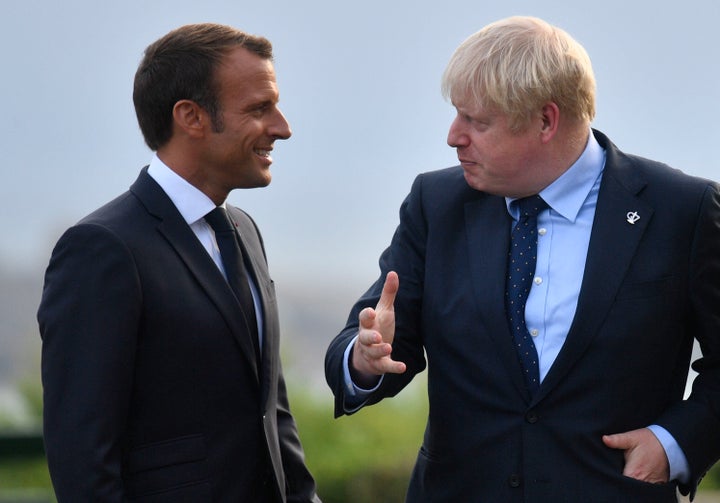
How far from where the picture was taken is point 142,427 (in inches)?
107

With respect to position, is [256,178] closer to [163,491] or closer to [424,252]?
[424,252]

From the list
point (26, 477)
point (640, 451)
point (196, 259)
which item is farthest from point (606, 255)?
point (26, 477)

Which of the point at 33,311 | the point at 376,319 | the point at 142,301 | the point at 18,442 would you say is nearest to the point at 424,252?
the point at 376,319

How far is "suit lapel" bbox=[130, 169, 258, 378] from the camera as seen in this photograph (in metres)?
2.81


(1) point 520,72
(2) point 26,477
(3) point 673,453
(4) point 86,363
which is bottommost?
(2) point 26,477

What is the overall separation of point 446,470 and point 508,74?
3.19 feet

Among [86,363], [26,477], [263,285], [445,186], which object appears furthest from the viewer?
[26,477]

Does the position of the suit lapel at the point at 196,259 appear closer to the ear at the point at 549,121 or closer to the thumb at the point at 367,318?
the thumb at the point at 367,318

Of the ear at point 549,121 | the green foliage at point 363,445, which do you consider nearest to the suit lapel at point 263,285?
the ear at point 549,121

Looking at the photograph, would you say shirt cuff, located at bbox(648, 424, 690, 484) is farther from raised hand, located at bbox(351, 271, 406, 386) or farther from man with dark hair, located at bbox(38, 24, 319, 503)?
man with dark hair, located at bbox(38, 24, 319, 503)

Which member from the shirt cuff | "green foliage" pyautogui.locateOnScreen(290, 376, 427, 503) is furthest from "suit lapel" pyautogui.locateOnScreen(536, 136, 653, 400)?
"green foliage" pyautogui.locateOnScreen(290, 376, 427, 503)

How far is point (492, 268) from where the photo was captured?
9.66 feet

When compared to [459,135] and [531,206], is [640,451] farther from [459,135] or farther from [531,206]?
[459,135]

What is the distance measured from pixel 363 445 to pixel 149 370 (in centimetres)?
309
